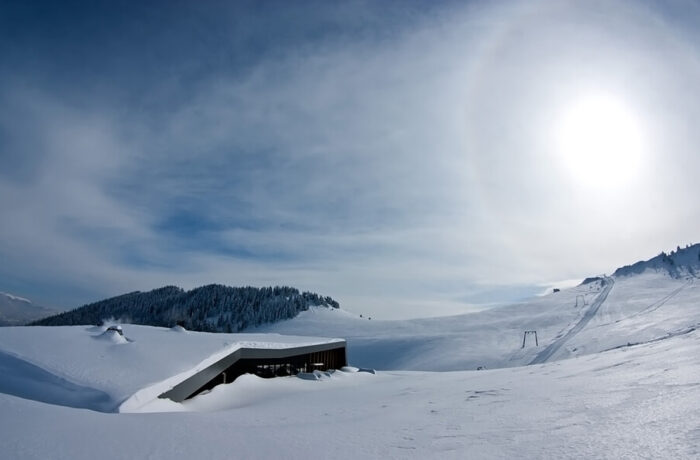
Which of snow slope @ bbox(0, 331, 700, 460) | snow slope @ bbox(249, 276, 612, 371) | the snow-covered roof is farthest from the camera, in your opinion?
snow slope @ bbox(249, 276, 612, 371)

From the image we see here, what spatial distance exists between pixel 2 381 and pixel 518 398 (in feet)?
39.7

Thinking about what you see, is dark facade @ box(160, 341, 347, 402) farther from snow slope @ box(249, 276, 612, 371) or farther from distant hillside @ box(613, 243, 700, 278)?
distant hillside @ box(613, 243, 700, 278)

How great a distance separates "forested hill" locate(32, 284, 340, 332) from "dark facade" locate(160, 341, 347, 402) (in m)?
81.3

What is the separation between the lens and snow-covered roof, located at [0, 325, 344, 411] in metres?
9.62

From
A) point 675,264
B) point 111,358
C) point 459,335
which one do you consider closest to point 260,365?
point 111,358

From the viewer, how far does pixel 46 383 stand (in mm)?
9516

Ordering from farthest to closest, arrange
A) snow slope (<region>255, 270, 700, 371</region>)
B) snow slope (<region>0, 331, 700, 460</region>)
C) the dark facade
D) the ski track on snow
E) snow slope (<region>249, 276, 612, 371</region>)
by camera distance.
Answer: snow slope (<region>249, 276, 612, 371</region>) → snow slope (<region>255, 270, 700, 371</region>) → the ski track on snow → the dark facade → snow slope (<region>0, 331, 700, 460</region>)

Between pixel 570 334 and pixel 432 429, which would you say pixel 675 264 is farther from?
pixel 432 429

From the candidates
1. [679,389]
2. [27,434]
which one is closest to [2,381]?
[27,434]

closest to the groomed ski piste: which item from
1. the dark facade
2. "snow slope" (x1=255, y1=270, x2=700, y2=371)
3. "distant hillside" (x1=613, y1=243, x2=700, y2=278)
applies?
the dark facade

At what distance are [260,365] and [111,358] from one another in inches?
373

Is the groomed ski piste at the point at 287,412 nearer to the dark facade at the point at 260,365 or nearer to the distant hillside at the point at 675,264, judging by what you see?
the dark facade at the point at 260,365

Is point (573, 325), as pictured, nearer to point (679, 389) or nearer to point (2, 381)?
point (679, 389)

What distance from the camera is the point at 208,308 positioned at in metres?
129
